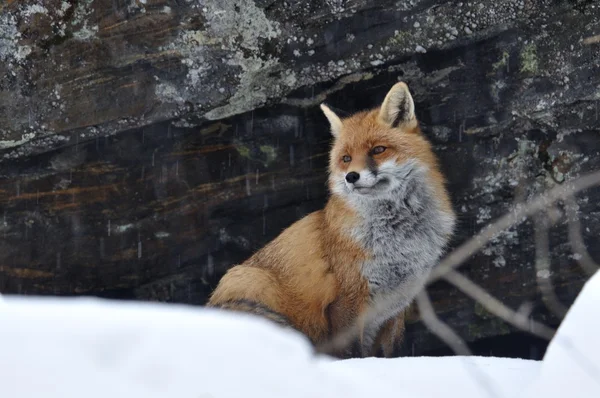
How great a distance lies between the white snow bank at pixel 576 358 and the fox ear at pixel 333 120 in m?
3.23

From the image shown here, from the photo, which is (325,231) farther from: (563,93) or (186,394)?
(186,394)

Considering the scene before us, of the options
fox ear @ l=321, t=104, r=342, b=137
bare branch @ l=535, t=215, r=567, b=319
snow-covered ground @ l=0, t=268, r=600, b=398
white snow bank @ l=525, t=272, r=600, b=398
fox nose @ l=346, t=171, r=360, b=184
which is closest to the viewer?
snow-covered ground @ l=0, t=268, r=600, b=398

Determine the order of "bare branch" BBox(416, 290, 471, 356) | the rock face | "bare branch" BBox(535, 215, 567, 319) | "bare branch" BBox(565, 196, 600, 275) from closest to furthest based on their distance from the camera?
"bare branch" BBox(416, 290, 471, 356)
the rock face
"bare branch" BBox(565, 196, 600, 275)
"bare branch" BBox(535, 215, 567, 319)

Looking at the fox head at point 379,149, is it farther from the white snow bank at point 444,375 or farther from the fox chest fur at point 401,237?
the white snow bank at point 444,375

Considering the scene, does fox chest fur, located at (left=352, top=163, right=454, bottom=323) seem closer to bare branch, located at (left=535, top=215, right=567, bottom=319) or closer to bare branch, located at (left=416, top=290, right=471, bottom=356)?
bare branch, located at (left=535, top=215, right=567, bottom=319)

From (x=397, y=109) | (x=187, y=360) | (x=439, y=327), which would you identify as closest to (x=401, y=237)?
(x=397, y=109)

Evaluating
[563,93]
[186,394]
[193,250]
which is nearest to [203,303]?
[193,250]

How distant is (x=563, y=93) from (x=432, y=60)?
105 centimetres

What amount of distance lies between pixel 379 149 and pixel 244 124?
1205 mm

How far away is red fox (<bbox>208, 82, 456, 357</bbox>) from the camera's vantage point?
518 centimetres

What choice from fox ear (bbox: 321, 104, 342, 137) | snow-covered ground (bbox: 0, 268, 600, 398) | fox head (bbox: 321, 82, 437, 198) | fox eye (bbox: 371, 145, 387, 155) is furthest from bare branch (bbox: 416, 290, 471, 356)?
fox ear (bbox: 321, 104, 342, 137)

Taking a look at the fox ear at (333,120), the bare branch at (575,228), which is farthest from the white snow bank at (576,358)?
the bare branch at (575,228)

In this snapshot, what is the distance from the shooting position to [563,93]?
5.48 m

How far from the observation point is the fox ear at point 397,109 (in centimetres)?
522
